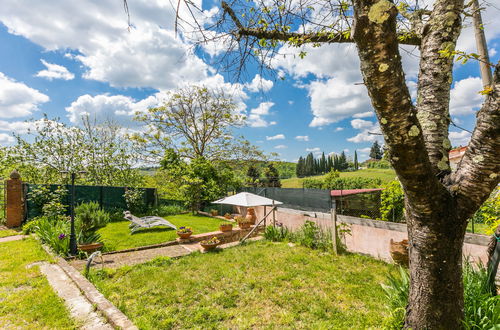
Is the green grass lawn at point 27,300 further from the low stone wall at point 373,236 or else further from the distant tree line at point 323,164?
the distant tree line at point 323,164

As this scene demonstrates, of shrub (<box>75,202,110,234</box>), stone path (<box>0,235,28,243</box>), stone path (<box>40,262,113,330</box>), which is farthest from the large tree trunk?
stone path (<box>0,235,28,243</box>)

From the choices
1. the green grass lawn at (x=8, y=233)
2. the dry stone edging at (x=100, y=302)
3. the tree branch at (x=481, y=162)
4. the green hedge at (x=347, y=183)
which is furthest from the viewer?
the green hedge at (x=347, y=183)

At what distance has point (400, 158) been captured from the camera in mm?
1575

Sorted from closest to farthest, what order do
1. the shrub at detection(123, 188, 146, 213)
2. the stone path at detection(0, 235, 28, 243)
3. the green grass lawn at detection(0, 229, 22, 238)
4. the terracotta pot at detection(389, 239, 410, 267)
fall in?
1. the terracotta pot at detection(389, 239, 410, 267)
2. the stone path at detection(0, 235, 28, 243)
3. the green grass lawn at detection(0, 229, 22, 238)
4. the shrub at detection(123, 188, 146, 213)

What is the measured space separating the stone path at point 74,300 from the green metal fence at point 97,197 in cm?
588

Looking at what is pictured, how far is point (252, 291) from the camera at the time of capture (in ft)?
13.3

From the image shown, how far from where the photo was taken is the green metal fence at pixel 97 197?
29.7 ft

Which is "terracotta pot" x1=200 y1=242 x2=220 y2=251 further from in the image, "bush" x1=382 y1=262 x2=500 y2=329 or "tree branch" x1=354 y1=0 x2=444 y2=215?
"tree branch" x1=354 y1=0 x2=444 y2=215

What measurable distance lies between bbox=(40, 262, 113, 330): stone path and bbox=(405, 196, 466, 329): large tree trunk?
343 centimetres

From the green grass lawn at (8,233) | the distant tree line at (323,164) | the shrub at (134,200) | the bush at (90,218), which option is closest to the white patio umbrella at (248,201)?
the bush at (90,218)

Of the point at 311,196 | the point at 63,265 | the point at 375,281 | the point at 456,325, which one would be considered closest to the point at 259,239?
the point at 311,196

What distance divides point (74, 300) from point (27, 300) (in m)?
0.69

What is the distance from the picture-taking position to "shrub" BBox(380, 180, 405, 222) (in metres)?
6.09

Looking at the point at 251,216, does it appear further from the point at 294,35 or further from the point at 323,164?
the point at 323,164
